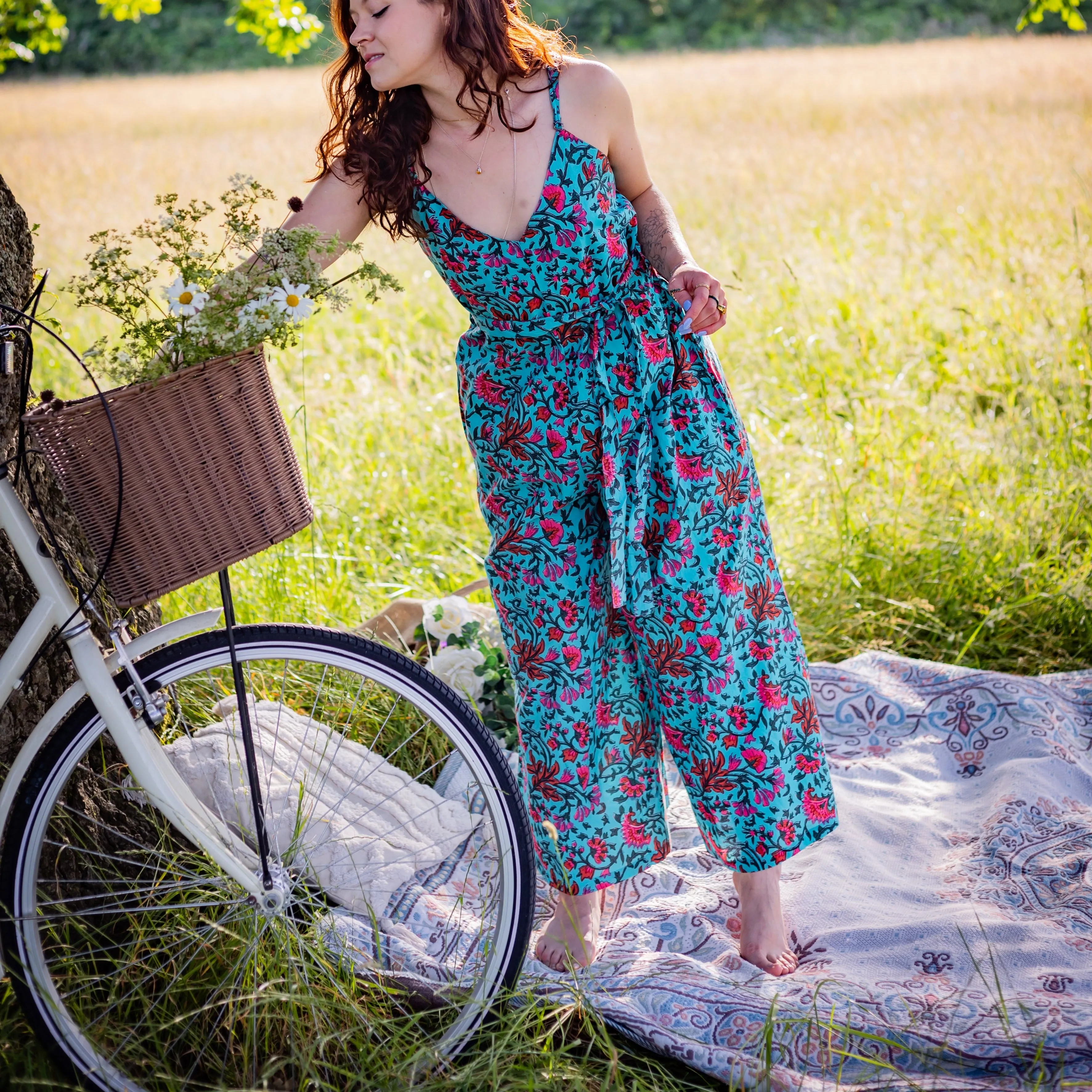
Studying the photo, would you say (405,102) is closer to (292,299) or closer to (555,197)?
(555,197)

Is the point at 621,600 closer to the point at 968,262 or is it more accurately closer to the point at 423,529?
the point at 423,529

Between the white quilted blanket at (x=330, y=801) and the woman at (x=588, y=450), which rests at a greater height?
the woman at (x=588, y=450)

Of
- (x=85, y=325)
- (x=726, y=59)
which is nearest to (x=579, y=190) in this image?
(x=85, y=325)

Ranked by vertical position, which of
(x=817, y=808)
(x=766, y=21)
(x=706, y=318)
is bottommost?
(x=817, y=808)

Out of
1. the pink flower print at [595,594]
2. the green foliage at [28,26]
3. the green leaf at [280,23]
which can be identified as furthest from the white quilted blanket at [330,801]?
the green foliage at [28,26]

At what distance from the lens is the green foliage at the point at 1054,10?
10.6ft

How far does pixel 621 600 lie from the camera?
1.80 metres

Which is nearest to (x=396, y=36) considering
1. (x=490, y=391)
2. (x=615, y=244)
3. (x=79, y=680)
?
(x=615, y=244)

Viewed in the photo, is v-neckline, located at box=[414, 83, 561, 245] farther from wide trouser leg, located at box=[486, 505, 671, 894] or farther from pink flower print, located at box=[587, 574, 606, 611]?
pink flower print, located at box=[587, 574, 606, 611]

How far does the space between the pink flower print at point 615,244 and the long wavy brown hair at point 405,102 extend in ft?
0.71

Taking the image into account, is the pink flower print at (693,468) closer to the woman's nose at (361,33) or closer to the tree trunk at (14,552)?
the woman's nose at (361,33)

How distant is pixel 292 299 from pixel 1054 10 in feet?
9.96

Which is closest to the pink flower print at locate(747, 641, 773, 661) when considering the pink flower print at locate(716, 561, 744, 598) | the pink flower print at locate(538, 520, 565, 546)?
the pink flower print at locate(716, 561, 744, 598)

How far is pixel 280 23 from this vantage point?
3053mm
